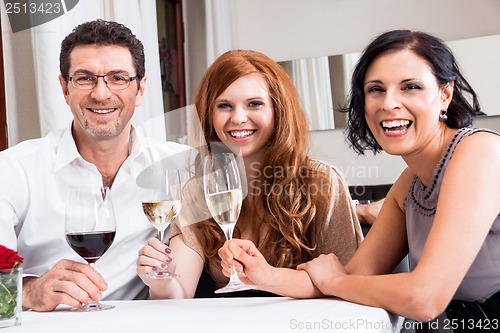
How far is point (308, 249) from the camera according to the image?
1.56 metres

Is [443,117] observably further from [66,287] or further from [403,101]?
[66,287]

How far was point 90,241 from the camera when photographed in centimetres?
110

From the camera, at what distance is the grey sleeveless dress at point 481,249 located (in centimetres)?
113

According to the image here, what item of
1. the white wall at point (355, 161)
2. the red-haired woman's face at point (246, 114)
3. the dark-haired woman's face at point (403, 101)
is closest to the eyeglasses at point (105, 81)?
the red-haired woman's face at point (246, 114)

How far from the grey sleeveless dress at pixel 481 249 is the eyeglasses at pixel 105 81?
95 cm

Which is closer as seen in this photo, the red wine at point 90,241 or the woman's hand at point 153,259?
the red wine at point 90,241

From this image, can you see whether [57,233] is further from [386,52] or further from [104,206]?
[386,52]

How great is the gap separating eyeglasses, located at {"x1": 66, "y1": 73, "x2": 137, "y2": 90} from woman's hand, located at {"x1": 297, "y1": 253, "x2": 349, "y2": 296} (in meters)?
0.93

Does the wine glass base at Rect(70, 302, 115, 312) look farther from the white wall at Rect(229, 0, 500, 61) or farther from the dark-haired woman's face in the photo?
the white wall at Rect(229, 0, 500, 61)

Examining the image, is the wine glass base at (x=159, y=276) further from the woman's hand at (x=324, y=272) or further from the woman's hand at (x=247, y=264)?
the woman's hand at (x=324, y=272)

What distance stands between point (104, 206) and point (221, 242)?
57 centimetres

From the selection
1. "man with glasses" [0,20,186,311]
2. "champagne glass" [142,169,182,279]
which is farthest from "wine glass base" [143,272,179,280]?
"man with glasses" [0,20,186,311]

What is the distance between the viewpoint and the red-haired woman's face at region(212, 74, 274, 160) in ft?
5.38

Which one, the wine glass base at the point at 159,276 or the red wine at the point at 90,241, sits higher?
the red wine at the point at 90,241
